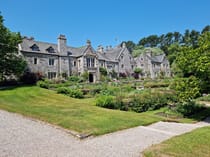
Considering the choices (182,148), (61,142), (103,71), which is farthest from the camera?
(103,71)

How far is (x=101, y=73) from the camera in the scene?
133ft

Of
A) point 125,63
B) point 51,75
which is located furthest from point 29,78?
point 125,63

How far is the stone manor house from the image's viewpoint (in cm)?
3180

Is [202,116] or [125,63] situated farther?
[125,63]

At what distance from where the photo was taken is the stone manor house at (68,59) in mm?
31797

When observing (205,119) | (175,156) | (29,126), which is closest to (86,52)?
(205,119)

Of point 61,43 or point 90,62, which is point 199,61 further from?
point 61,43

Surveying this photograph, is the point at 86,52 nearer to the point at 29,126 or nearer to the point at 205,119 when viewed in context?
the point at 205,119

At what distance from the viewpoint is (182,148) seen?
239 inches

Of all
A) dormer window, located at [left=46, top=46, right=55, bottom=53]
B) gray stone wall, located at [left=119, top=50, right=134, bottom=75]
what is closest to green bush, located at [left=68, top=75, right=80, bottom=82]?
dormer window, located at [left=46, top=46, right=55, bottom=53]

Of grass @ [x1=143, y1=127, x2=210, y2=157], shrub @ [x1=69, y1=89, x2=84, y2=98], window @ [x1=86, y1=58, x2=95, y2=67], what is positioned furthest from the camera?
window @ [x1=86, y1=58, x2=95, y2=67]

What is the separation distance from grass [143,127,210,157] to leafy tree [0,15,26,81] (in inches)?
940

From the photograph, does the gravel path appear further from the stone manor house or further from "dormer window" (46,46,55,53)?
"dormer window" (46,46,55,53)

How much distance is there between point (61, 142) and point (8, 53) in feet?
77.2
